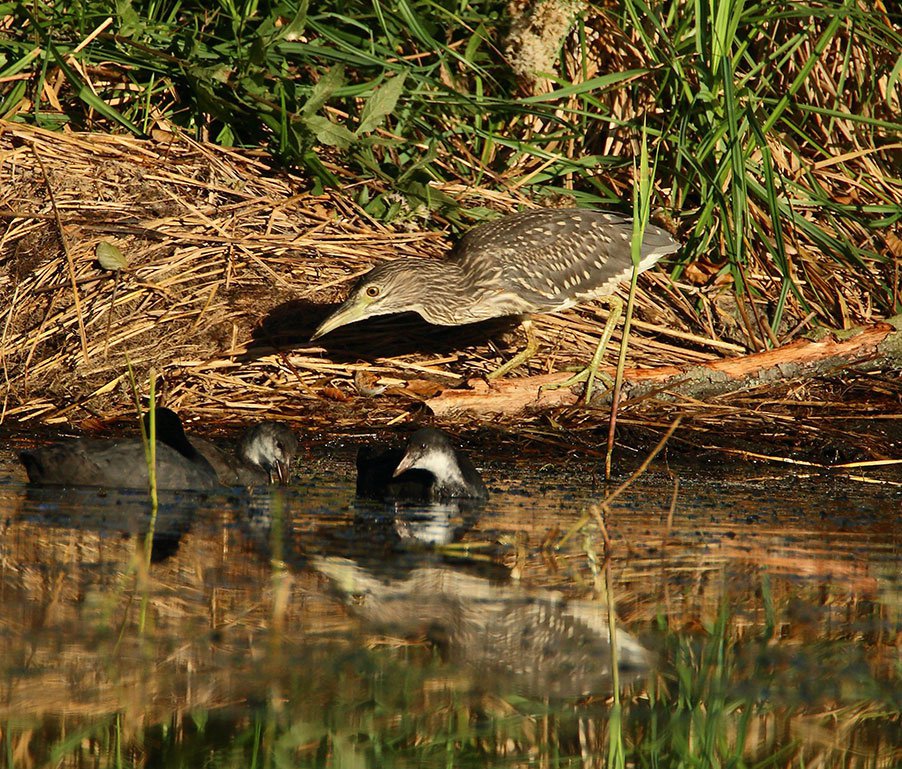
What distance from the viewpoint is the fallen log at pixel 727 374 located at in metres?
6.81

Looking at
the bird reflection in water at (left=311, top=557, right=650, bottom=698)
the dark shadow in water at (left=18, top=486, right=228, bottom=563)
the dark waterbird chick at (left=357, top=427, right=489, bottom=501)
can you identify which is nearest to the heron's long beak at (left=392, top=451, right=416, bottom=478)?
the dark waterbird chick at (left=357, top=427, right=489, bottom=501)

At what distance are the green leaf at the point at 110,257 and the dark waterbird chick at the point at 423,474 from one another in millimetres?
2662

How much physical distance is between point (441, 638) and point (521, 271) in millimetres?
4684

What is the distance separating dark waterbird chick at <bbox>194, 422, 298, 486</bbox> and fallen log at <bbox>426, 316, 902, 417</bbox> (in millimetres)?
1384

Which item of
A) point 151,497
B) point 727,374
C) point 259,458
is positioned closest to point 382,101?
point 727,374

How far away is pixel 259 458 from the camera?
217 inches

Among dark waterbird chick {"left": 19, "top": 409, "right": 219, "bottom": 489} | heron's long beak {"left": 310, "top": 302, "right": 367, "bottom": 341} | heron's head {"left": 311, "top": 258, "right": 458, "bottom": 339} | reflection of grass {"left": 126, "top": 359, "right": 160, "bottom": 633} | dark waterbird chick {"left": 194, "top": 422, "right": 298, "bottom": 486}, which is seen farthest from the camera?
heron's head {"left": 311, "top": 258, "right": 458, "bottom": 339}

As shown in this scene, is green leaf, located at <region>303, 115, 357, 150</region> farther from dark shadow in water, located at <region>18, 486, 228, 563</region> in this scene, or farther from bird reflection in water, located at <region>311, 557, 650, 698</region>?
bird reflection in water, located at <region>311, 557, 650, 698</region>

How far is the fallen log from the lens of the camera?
681 centimetres

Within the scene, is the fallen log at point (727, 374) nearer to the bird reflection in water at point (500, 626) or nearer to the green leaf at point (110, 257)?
the green leaf at point (110, 257)

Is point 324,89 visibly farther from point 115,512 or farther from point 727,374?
point 115,512

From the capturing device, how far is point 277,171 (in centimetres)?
822

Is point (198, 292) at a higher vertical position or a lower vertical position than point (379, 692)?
higher

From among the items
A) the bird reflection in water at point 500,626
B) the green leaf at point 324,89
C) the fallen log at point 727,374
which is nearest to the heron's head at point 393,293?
the fallen log at point 727,374
